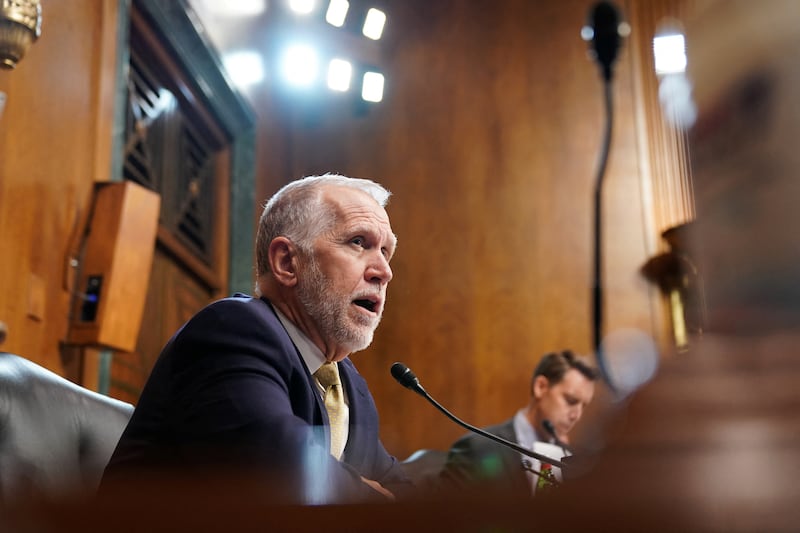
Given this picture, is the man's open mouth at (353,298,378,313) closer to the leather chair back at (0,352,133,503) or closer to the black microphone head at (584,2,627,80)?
the leather chair back at (0,352,133,503)

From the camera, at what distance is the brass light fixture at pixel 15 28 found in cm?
278

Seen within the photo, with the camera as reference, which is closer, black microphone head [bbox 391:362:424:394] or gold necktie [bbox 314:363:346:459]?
gold necktie [bbox 314:363:346:459]

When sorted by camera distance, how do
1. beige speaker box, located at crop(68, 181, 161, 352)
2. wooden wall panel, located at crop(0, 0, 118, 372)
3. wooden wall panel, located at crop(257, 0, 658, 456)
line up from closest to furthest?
wooden wall panel, located at crop(0, 0, 118, 372) → beige speaker box, located at crop(68, 181, 161, 352) → wooden wall panel, located at crop(257, 0, 658, 456)

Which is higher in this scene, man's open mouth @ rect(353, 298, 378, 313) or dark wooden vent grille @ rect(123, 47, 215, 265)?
dark wooden vent grille @ rect(123, 47, 215, 265)

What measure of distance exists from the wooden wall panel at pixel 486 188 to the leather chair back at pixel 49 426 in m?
4.55

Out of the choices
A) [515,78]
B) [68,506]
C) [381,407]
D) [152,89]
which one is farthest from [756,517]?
[515,78]

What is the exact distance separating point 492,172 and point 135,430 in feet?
18.0

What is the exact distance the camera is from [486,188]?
22.1ft

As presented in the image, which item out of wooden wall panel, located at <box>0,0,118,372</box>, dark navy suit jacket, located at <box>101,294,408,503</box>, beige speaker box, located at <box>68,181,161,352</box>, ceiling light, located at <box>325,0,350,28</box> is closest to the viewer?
dark navy suit jacket, located at <box>101,294,408,503</box>

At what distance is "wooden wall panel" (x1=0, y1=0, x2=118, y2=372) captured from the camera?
3098 millimetres

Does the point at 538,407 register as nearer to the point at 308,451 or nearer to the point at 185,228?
the point at 185,228

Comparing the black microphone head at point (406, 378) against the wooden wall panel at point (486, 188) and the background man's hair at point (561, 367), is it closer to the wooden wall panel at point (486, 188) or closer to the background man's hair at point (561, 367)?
A: the background man's hair at point (561, 367)

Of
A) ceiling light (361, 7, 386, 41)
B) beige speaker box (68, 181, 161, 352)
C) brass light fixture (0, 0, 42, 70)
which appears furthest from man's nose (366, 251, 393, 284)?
ceiling light (361, 7, 386, 41)

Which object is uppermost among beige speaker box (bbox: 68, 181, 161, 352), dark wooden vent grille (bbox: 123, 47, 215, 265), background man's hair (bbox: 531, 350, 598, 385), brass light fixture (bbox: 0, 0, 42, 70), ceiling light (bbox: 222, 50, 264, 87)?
ceiling light (bbox: 222, 50, 264, 87)
